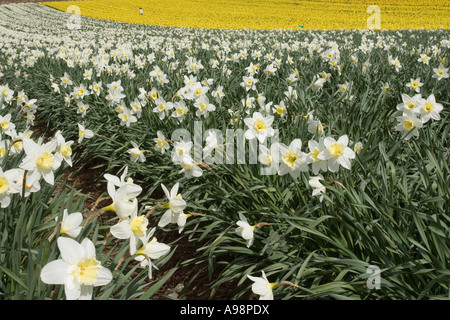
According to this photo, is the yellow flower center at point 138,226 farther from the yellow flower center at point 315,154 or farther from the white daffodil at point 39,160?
the yellow flower center at point 315,154

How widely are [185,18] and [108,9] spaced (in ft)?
42.2

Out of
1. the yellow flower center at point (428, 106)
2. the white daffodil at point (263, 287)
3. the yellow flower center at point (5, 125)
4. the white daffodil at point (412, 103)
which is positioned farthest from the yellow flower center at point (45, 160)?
the yellow flower center at point (428, 106)

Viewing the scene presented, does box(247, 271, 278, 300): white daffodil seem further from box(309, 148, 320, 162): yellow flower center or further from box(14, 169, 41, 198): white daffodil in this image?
box(14, 169, 41, 198): white daffodil

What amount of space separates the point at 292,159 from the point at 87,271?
1.03 metres

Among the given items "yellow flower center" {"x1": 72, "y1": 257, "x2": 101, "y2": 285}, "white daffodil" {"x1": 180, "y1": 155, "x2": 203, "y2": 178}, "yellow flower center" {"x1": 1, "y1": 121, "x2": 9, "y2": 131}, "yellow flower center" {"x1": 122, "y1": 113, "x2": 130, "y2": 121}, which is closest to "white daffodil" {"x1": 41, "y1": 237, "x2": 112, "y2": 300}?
"yellow flower center" {"x1": 72, "y1": 257, "x2": 101, "y2": 285}

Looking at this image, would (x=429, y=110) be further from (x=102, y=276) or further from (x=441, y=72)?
(x=102, y=276)

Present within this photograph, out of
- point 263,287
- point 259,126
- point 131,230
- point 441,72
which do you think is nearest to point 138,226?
point 131,230

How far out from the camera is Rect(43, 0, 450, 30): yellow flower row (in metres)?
23.7

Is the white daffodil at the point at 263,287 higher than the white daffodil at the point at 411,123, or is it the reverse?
the white daffodil at the point at 411,123

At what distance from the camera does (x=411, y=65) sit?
5.31 meters

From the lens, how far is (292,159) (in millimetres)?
1787

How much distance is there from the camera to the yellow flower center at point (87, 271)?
112 cm
